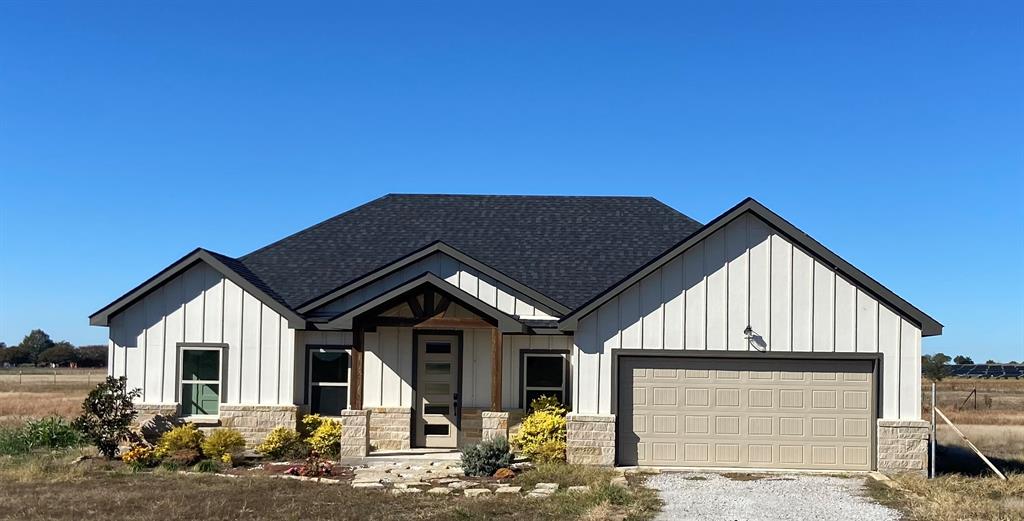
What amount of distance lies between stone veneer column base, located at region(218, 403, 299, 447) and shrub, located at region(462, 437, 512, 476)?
14.5 ft

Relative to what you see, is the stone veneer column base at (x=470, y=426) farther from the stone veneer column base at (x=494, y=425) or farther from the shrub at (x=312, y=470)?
the shrub at (x=312, y=470)

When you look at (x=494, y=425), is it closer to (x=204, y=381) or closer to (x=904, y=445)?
(x=204, y=381)

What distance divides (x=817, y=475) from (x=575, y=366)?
4.62m

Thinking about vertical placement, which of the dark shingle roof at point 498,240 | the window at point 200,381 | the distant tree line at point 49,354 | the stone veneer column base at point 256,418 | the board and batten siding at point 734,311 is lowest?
the distant tree line at point 49,354

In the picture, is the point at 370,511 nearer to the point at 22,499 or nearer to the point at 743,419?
the point at 22,499

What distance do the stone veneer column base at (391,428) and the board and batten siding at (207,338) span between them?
188 cm

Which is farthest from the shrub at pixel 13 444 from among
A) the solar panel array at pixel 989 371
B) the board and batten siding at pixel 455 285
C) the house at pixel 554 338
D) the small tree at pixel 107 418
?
the solar panel array at pixel 989 371

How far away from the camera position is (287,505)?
13.2 m

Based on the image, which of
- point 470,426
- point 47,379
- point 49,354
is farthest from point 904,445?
point 49,354

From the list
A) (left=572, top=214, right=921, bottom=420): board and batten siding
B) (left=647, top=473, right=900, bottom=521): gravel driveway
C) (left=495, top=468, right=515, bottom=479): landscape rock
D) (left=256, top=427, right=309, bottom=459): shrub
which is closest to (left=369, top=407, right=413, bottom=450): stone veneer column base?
(left=256, top=427, right=309, bottom=459): shrub

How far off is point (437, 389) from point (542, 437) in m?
3.08

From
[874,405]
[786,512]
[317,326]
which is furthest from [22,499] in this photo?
[874,405]

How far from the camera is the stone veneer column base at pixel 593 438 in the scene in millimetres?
16953

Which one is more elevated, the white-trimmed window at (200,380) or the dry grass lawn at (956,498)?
the white-trimmed window at (200,380)
